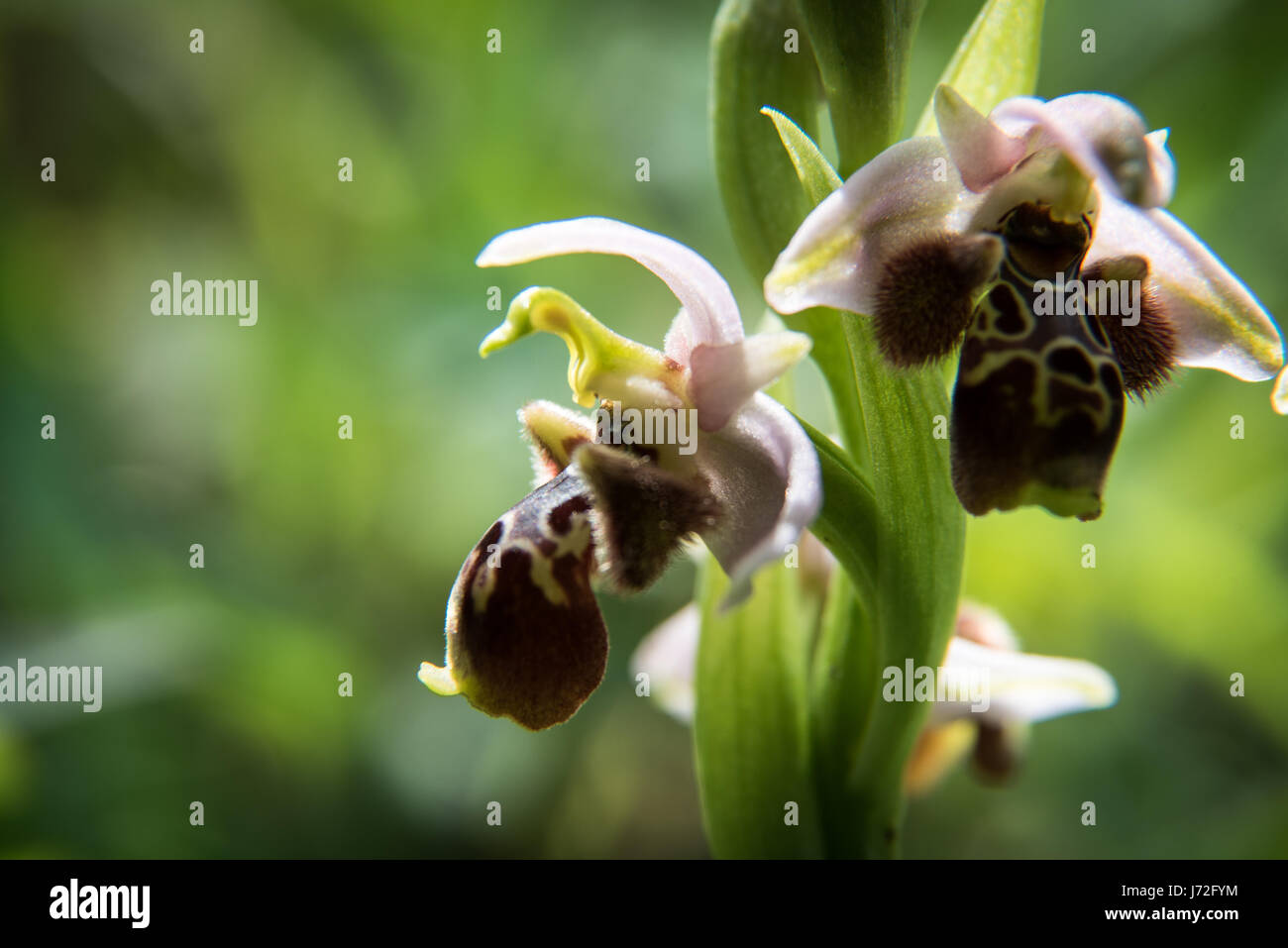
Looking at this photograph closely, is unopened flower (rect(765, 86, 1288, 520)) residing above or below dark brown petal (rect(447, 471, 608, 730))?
above

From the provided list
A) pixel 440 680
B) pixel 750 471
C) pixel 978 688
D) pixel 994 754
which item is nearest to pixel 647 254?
pixel 750 471

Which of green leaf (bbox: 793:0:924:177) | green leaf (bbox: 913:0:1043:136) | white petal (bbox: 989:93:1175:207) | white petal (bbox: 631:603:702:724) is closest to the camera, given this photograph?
white petal (bbox: 989:93:1175:207)

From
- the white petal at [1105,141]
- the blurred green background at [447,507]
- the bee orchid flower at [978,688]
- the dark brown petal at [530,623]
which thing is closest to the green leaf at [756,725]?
the bee orchid flower at [978,688]

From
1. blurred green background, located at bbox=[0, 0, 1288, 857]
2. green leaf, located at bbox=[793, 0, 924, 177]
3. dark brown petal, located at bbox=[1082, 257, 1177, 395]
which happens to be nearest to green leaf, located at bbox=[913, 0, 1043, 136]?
green leaf, located at bbox=[793, 0, 924, 177]

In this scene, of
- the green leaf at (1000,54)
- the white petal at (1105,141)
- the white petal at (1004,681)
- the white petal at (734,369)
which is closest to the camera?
the white petal at (1105,141)

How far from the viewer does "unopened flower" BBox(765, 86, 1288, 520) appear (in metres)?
1.07

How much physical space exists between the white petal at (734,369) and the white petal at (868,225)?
6 centimetres

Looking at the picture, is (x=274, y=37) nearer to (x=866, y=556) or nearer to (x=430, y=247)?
(x=430, y=247)

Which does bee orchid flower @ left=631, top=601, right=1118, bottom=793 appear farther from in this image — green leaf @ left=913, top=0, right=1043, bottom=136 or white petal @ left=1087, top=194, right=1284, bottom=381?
green leaf @ left=913, top=0, right=1043, bottom=136

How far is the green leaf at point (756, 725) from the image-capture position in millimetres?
1461

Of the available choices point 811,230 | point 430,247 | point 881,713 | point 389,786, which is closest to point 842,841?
point 881,713

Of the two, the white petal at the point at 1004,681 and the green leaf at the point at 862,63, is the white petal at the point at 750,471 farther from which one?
the white petal at the point at 1004,681

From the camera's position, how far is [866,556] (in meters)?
1.34

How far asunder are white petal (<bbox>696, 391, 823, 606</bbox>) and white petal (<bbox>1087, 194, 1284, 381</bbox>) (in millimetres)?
382
